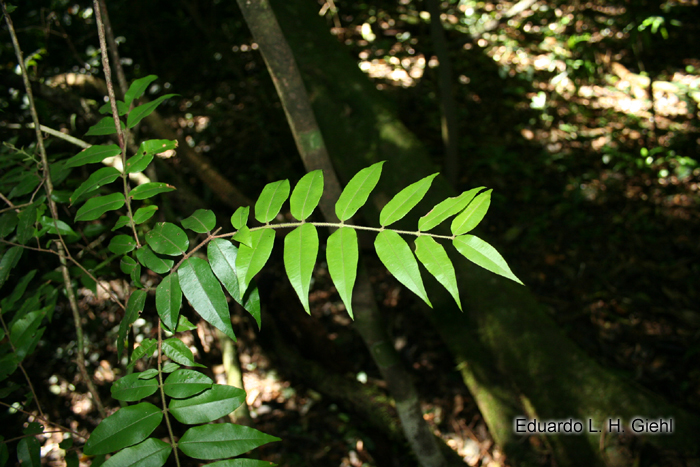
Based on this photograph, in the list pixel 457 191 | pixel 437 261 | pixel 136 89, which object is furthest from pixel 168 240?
pixel 457 191

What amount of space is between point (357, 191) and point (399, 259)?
0.62ft

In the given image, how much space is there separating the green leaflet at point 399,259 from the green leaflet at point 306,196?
0.55 feet

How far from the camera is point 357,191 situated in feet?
2.89

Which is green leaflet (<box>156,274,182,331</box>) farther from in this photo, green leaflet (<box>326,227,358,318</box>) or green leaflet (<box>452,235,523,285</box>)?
green leaflet (<box>452,235,523,285</box>)

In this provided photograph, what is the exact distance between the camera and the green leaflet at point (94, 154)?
1008 millimetres

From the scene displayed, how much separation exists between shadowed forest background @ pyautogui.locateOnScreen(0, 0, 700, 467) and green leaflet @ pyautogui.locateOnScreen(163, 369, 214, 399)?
0.98m

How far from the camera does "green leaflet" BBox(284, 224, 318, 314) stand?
2.55ft

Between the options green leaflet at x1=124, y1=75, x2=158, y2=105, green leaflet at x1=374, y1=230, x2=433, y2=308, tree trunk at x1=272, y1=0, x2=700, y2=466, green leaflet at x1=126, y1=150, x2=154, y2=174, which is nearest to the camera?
green leaflet at x1=374, y1=230, x2=433, y2=308

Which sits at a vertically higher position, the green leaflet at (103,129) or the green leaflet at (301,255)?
the green leaflet at (103,129)

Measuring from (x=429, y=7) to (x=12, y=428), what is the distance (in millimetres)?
3560

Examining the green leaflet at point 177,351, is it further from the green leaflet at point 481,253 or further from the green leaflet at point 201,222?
the green leaflet at point 481,253

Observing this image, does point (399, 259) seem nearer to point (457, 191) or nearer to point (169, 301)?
point (169, 301)

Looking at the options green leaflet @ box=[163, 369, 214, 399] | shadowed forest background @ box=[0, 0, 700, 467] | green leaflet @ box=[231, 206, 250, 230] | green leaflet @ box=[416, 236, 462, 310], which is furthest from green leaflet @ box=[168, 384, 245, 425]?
shadowed forest background @ box=[0, 0, 700, 467]

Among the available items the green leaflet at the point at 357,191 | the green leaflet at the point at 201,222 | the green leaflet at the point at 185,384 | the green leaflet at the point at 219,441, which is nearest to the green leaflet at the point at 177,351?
the green leaflet at the point at 185,384
